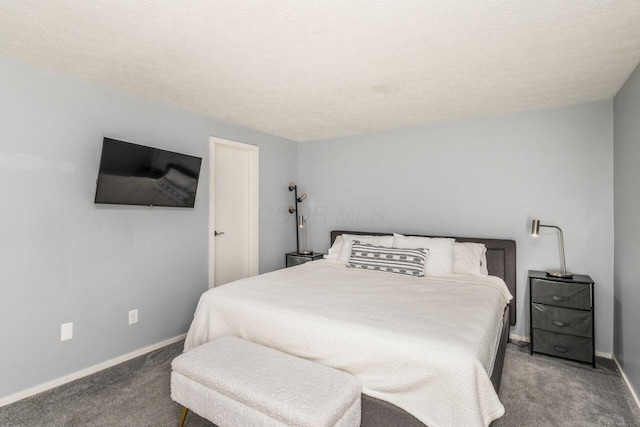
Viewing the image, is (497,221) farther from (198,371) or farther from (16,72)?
(16,72)

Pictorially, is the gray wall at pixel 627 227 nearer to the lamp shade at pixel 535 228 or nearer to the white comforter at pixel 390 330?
the lamp shade at pixel 535 228

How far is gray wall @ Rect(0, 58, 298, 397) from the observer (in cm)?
219

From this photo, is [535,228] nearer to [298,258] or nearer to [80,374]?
[298,258]

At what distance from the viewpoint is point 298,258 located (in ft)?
14.0

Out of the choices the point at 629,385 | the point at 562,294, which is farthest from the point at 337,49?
the point at 629,385

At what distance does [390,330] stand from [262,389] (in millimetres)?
714

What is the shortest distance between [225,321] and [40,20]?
6.76 ft

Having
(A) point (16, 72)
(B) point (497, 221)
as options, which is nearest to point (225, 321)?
(A) point (16, 72)

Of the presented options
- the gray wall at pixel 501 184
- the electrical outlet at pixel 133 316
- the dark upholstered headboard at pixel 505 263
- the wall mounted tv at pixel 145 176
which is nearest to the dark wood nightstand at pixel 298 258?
the gray wall at pixel 501 184

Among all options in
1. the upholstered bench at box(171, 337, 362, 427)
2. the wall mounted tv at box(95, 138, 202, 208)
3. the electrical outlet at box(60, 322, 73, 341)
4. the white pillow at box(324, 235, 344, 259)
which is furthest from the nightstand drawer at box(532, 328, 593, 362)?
the electrical outlet at box(60, 322, 73, 341)

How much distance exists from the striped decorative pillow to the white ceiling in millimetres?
1458

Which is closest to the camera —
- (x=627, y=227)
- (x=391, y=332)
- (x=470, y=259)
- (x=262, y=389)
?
(x=262, y=389)

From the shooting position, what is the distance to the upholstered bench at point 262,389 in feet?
4.60

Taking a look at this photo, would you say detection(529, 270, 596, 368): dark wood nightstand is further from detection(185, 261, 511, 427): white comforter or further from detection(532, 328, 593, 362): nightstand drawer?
detection(185, 261, 511, 427): white comforter
